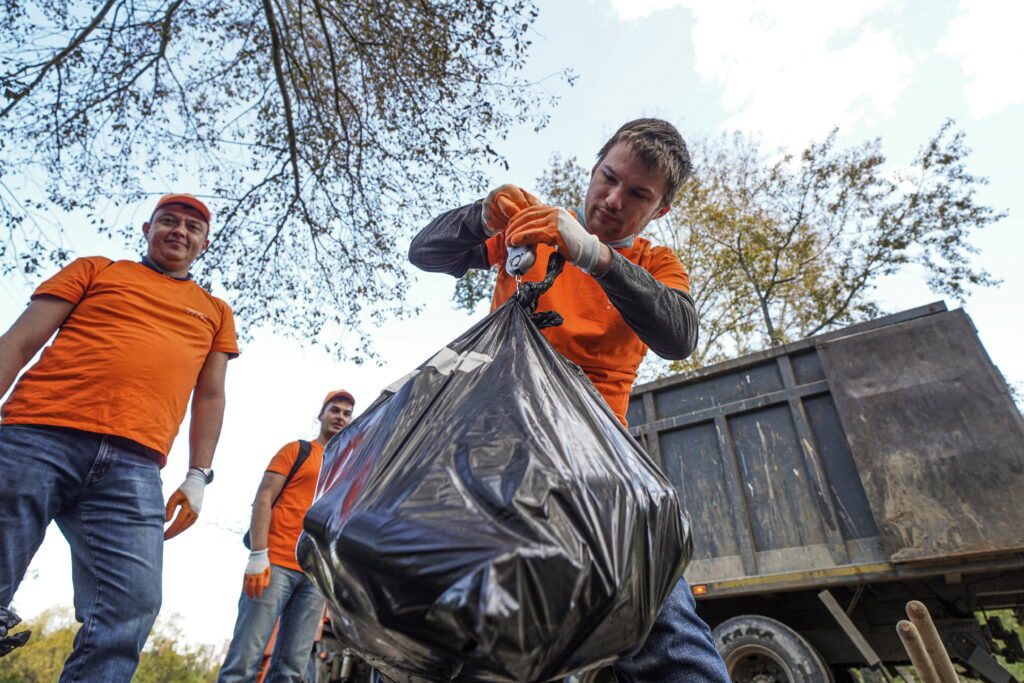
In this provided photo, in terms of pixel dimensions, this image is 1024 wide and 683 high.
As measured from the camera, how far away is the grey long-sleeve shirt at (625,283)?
4.05 feet

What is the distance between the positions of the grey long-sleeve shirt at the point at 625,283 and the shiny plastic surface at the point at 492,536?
351 millimetres

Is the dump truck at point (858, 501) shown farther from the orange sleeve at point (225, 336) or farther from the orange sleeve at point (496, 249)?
the orange sleeve at point (225, 336)

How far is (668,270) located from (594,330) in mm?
314

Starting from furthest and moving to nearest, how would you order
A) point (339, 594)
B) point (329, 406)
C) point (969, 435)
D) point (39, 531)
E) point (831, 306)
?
point (831, 306), point (329, 406), point (969, 435), point (39, 531), point (339, 594)

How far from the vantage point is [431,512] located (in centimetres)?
69

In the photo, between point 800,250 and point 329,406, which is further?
point 800,250

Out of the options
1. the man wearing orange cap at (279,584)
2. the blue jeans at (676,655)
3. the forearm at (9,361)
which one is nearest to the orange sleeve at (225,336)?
the forearm at (9,361)

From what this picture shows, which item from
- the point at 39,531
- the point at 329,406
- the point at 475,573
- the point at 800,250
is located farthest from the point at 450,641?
the point at 800,250

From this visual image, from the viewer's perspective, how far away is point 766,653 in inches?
134

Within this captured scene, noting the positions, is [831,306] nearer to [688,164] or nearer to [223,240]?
[223,240]

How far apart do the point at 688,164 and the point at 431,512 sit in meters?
1.30

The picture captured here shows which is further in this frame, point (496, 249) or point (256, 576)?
point (256, 576)

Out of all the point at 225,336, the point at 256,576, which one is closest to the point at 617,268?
the point at 225,336

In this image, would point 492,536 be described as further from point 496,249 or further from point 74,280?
point 74,280
